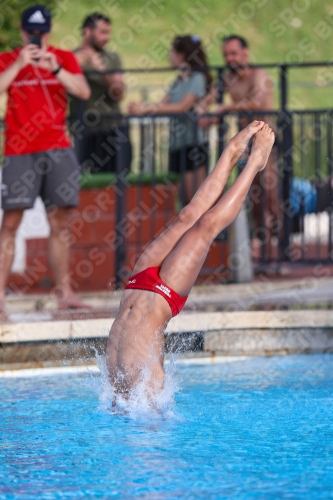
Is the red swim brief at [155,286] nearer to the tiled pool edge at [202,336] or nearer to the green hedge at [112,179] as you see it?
the tiled pool edge at [202,336]

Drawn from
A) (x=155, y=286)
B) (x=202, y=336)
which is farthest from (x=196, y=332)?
(x=155, y=286)

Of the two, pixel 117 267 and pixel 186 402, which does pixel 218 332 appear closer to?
pixel 186 402

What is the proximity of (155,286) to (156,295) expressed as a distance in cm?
4

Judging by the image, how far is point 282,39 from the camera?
25.0 meters

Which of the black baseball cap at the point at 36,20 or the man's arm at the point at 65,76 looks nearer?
the man's arm at the point at 65,76

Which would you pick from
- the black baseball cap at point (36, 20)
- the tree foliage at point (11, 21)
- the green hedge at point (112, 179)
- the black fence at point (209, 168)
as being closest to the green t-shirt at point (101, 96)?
the black fence at point (209, 168)

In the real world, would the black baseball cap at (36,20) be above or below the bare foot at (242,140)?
above

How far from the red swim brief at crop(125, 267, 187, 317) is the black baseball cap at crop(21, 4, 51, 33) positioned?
2.68 meters

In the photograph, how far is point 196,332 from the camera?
17.5ft

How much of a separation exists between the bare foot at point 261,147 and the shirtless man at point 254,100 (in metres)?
3.68

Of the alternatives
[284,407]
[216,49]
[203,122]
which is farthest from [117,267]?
[216,49]

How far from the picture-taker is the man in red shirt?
6102 mm

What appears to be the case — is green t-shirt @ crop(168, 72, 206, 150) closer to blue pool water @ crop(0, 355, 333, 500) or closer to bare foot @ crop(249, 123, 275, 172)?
blue pool water @ crop(0, 355, 333, 500)

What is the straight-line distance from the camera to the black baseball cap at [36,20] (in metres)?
6.02
